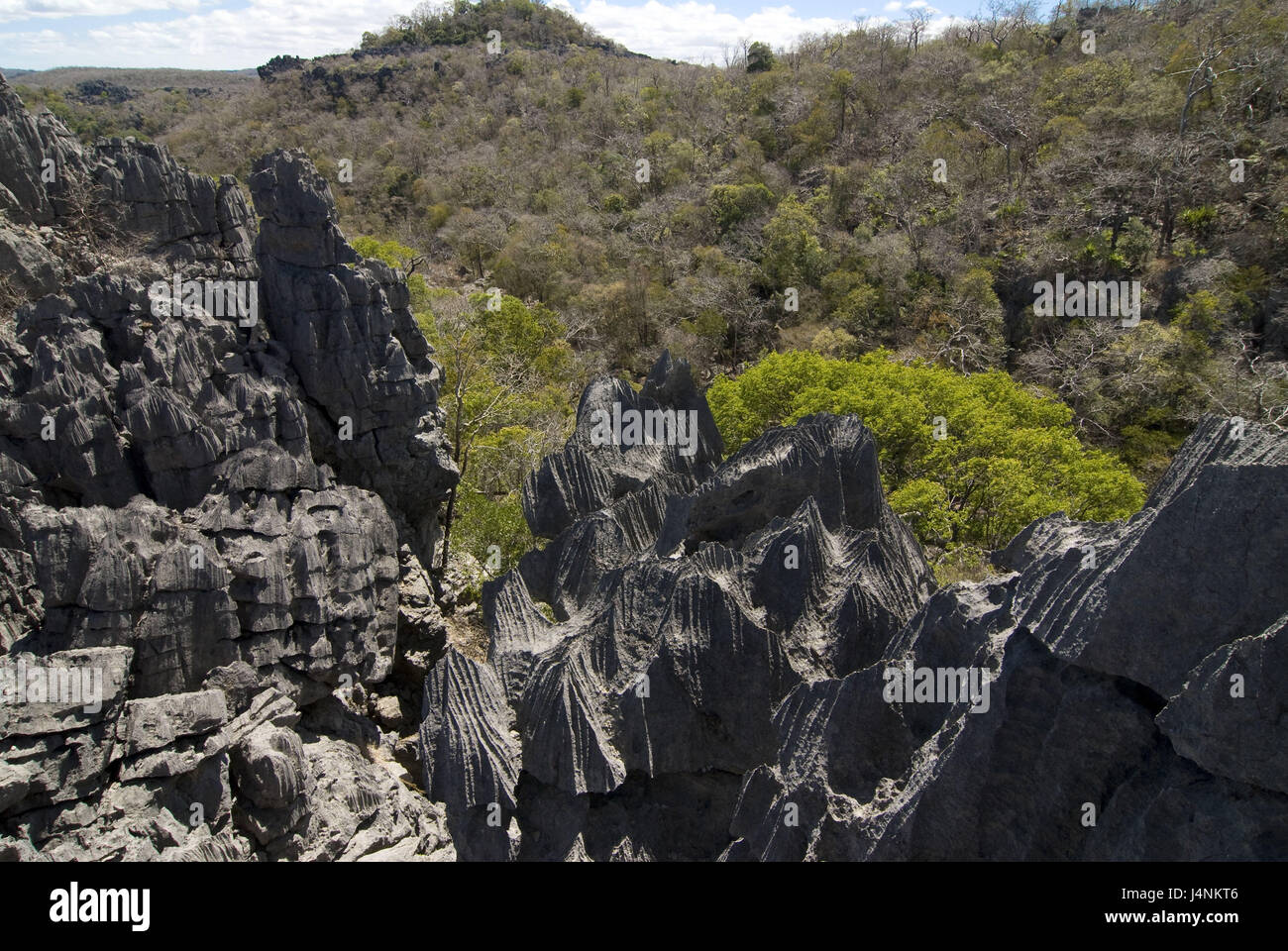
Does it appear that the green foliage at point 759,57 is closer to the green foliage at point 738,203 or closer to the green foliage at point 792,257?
the green foliage at point 738,203

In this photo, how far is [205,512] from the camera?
13102mm

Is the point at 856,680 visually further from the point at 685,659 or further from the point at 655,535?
the point at 655,535

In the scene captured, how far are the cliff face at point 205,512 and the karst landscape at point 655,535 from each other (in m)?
0.07

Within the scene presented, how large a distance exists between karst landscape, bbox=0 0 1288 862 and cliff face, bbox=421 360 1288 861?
0.11 ft

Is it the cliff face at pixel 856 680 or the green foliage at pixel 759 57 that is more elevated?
the green foliage at pixel 759 57

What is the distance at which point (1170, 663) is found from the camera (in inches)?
198

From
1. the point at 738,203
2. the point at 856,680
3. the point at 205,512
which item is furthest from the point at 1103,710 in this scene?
the point at 738,203

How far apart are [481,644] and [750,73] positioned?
197ft

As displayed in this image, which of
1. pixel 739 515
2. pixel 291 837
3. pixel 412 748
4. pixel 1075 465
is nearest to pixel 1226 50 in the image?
pixel 1075 465

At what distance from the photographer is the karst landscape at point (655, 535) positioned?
219 inches

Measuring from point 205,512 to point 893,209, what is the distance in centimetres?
3435

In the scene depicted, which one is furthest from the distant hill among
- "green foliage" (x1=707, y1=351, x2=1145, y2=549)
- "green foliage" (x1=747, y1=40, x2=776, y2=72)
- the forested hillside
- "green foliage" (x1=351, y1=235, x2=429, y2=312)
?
"green foliage" (x1=707, y1=351, x2=1145, y2=549)

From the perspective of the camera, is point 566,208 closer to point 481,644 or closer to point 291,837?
point 481,644

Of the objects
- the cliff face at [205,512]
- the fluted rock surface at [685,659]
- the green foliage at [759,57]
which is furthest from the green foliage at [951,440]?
the green foliage at [759,57]
